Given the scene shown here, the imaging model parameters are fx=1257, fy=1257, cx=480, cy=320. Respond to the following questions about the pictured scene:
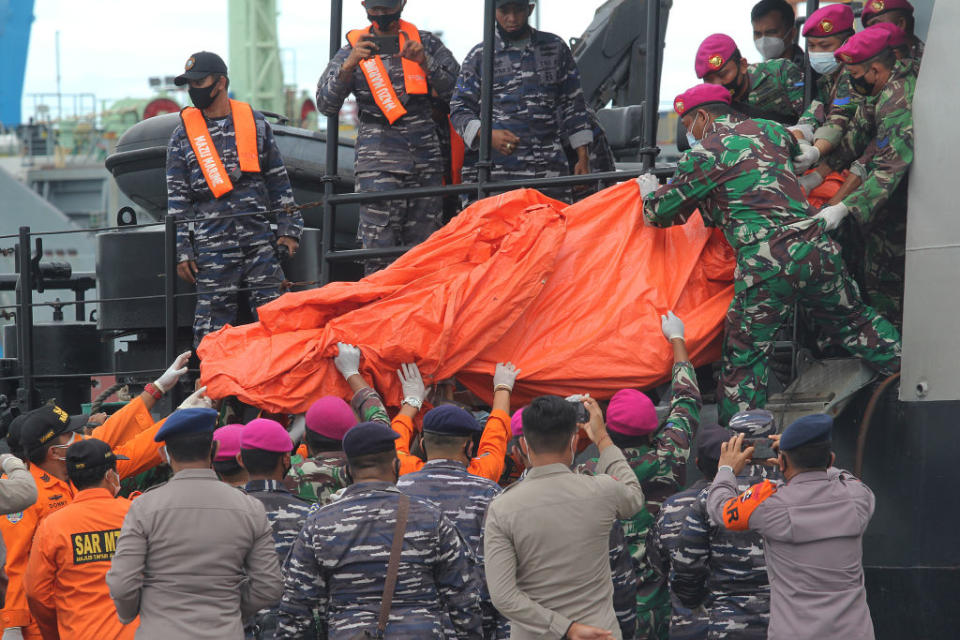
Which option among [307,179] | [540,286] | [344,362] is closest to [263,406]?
[344,362]

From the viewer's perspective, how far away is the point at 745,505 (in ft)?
12.6

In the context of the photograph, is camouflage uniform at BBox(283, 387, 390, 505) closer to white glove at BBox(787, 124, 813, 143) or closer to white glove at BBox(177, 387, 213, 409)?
white glove at BBox(177, 387, 213, 409)

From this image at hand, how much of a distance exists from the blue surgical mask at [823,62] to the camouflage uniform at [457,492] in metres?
2.63

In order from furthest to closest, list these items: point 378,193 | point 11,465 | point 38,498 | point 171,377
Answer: point 378,193
point 171,377
point 38,498
point 11,465

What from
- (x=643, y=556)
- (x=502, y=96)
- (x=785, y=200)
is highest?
(x=502, y=96)

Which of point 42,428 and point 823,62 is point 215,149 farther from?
point 823,62

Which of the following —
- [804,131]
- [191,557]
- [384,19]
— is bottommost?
[191,557]

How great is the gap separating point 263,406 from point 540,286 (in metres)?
1.24

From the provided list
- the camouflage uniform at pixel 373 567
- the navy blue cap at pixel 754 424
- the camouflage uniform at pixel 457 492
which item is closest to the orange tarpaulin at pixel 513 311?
the navy blue cap at pixel 754 424

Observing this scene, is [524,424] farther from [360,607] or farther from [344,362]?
[344,362]

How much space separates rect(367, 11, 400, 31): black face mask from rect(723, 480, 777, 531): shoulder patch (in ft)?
11.2

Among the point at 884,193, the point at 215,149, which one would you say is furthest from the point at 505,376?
the point at 215,149

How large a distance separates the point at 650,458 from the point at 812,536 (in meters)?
0.86

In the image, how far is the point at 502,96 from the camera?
6.46 meters
